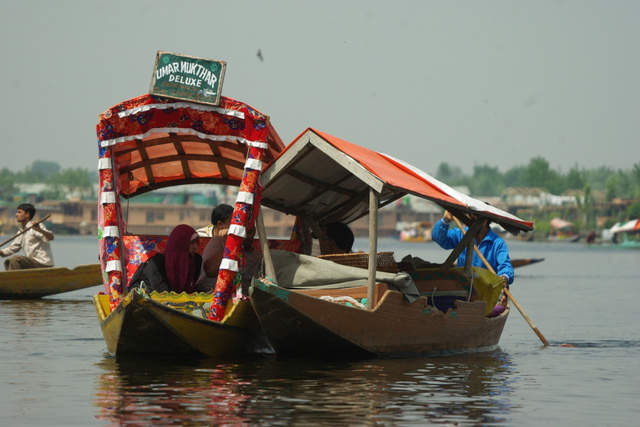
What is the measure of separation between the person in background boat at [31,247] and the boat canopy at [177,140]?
4828 mm

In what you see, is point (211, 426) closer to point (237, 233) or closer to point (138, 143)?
point (237, 233)

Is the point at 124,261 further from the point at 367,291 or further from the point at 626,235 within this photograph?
the point at 626,235

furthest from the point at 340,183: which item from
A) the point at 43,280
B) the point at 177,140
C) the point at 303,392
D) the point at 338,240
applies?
the point at 43,280

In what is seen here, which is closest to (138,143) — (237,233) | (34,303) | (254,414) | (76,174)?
(237,233)

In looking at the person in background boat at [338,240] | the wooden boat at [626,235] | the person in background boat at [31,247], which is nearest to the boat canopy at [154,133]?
the person in background boat at [338,240]

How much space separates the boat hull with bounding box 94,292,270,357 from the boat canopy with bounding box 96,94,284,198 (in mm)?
1495

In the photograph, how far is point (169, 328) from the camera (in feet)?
32.2

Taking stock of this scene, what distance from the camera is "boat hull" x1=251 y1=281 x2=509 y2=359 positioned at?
9.54 m

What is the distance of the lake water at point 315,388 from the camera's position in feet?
24.7

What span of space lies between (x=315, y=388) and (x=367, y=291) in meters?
1.46

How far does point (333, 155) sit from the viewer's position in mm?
9898

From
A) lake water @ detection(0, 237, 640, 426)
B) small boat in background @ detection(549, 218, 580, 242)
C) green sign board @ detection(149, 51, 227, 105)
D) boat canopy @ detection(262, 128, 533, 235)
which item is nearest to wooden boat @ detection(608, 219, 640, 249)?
small boat in background @ detection(549, 218, 580, 242)

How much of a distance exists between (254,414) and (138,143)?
431 cm

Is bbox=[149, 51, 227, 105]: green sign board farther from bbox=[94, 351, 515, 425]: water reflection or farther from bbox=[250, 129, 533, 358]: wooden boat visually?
bbox=[94, 351, 515, 425]: water reflection
